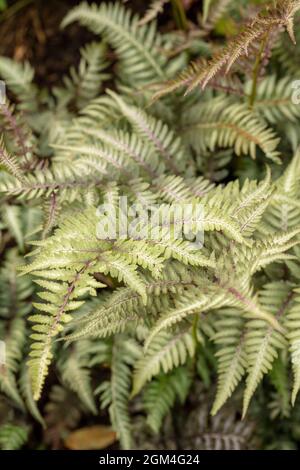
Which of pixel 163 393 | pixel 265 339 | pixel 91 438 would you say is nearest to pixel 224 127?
pixel 265 339

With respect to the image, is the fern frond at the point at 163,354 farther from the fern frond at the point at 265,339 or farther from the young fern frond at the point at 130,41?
the young fern frond at the point at 130,41

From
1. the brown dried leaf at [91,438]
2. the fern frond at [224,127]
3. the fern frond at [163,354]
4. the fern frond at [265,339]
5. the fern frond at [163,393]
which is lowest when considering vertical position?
the brown dried leaf at [91,438]

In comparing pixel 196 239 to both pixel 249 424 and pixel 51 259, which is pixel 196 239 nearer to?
pixel 51 259

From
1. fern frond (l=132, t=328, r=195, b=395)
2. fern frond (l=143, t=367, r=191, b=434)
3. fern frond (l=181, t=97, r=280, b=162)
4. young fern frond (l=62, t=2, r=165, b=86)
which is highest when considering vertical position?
young fern frond (l=62, t=2, r=165, b=86)

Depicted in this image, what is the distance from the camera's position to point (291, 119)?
9.75 ft

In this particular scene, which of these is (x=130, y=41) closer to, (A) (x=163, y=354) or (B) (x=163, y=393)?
(A) (x=163, y=354)

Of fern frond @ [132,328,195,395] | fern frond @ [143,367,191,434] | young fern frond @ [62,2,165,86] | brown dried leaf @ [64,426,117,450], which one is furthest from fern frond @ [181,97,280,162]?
brown dried leaf @ [64,426,117,450]

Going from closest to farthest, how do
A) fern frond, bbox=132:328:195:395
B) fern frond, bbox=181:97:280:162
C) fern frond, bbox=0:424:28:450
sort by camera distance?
1. fern frond, bbox=132:328:195:395
2. fern frond, bbox=181:97:280:162
3. fern frond, bbox=0:424:28:450

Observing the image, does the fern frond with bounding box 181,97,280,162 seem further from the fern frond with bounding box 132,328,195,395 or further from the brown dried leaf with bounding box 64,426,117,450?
the brown dried leaf with bounding box 64,426,117,450

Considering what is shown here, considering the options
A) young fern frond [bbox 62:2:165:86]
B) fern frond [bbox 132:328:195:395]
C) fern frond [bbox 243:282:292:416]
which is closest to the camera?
fern frond [bbox 243:282:292:416]

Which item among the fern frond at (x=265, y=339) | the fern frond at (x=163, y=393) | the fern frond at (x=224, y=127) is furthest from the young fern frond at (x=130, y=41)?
the fern frond at (x=163, y=393)

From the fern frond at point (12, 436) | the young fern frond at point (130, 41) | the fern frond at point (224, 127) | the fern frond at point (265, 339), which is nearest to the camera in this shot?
the fern frond at point (265, 339)
